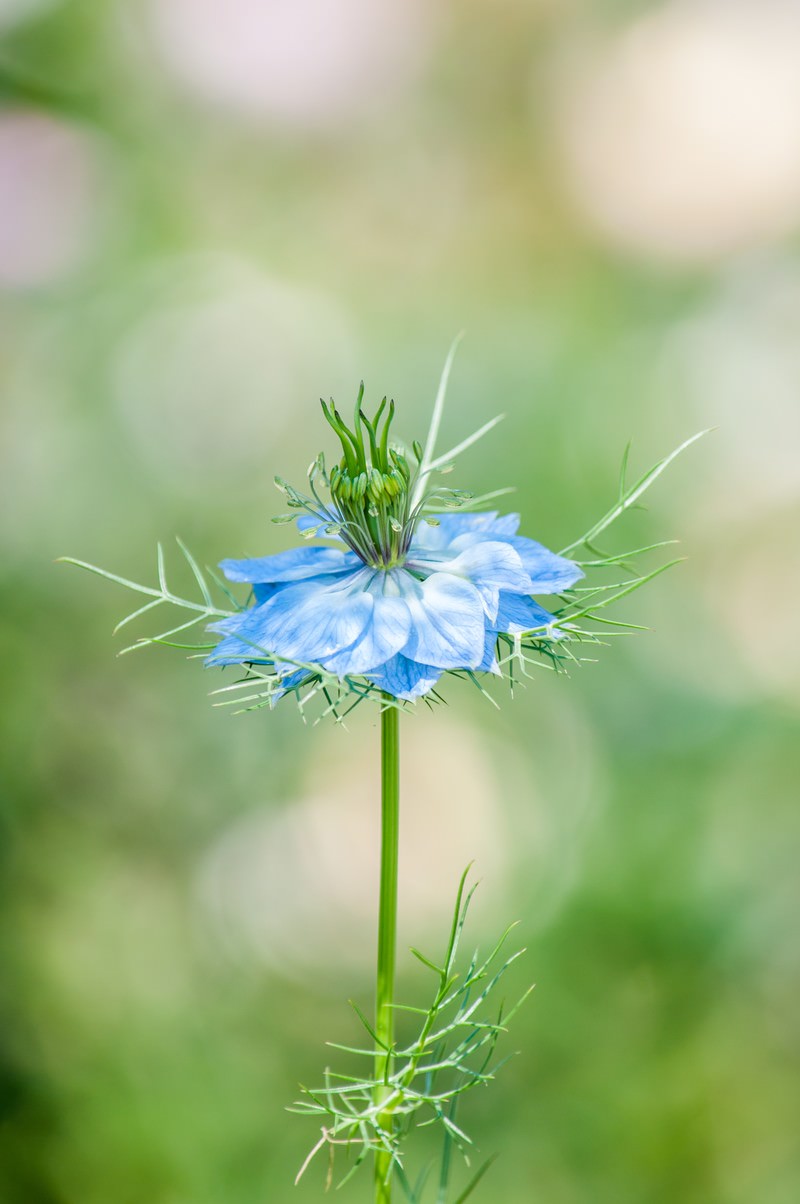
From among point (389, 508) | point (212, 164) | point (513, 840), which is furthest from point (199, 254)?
point (389, 508)

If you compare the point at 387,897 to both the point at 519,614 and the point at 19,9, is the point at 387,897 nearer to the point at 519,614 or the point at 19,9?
the point at 519,614

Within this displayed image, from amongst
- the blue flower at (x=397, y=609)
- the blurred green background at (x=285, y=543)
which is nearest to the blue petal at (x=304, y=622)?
the blue flower at (x=397, y=609)

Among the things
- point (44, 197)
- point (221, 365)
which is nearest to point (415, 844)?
point (221, 365)

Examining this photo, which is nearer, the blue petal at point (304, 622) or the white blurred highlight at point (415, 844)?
the blue petal at point (304, 622)

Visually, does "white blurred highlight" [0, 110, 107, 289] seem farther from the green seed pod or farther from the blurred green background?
the green seed pod

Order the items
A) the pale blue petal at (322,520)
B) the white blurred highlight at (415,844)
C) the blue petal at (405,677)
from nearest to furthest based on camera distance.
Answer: the blue petal at (405,677)
the pale blue petal at (322,520)
the white blurred highlight at (415,844)

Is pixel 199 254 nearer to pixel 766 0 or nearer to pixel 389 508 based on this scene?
pixel 766 0

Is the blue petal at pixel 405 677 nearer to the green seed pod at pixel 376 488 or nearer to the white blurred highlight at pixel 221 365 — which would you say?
the green seed pod at pixel 376 488
